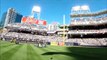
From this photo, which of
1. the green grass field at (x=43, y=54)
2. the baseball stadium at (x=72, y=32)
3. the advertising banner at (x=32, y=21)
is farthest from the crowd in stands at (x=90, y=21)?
the green grass field at (x=43, y=54)

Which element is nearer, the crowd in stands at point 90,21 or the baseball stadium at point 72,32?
the baseball stadium at point 72,32

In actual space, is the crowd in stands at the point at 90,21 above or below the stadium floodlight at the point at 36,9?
below

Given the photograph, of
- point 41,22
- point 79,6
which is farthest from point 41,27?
point 79,6

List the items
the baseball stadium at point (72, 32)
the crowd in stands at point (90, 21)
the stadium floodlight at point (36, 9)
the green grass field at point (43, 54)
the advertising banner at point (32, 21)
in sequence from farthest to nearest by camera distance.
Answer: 1. the stadium floodlight at point (36, 9)
2. the advertising banner at point (32, 21)
3. the crowd in stands at point (90, 21)
4. the baseball stadium at point (72, 32)
5. the green grass field at point (43, 54)

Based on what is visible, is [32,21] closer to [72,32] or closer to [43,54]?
[72,32]

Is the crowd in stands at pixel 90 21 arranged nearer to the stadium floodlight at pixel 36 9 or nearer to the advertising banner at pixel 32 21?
the advertising banner at pixel 32 21

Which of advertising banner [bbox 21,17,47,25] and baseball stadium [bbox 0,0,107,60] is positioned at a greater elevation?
advertising banner [bbox 21,17,47,25]

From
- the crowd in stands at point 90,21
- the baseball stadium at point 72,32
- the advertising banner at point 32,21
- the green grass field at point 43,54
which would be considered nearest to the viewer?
the green grass field at point 43,54

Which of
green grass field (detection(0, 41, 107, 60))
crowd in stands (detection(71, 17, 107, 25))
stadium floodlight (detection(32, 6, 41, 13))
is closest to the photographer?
green grass field (detection(0, 41, 107, 60))

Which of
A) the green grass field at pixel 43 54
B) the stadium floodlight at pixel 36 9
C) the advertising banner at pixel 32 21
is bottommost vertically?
the green grass field at pixel 43 54

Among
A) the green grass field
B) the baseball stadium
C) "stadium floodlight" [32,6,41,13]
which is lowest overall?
the green grass field

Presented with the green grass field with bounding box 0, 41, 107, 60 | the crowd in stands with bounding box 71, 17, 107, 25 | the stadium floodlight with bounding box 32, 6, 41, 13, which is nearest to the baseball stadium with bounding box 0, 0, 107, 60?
the crowd in stands with bounding box 71, 17, 107, 25

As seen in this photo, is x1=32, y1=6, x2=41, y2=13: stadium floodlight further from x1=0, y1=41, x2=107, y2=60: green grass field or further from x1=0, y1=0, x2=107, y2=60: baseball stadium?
x1=0, y1=41, x2=107, y2=60: green grass field

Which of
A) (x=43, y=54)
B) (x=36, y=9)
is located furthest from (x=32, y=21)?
(x=43, y=54)
